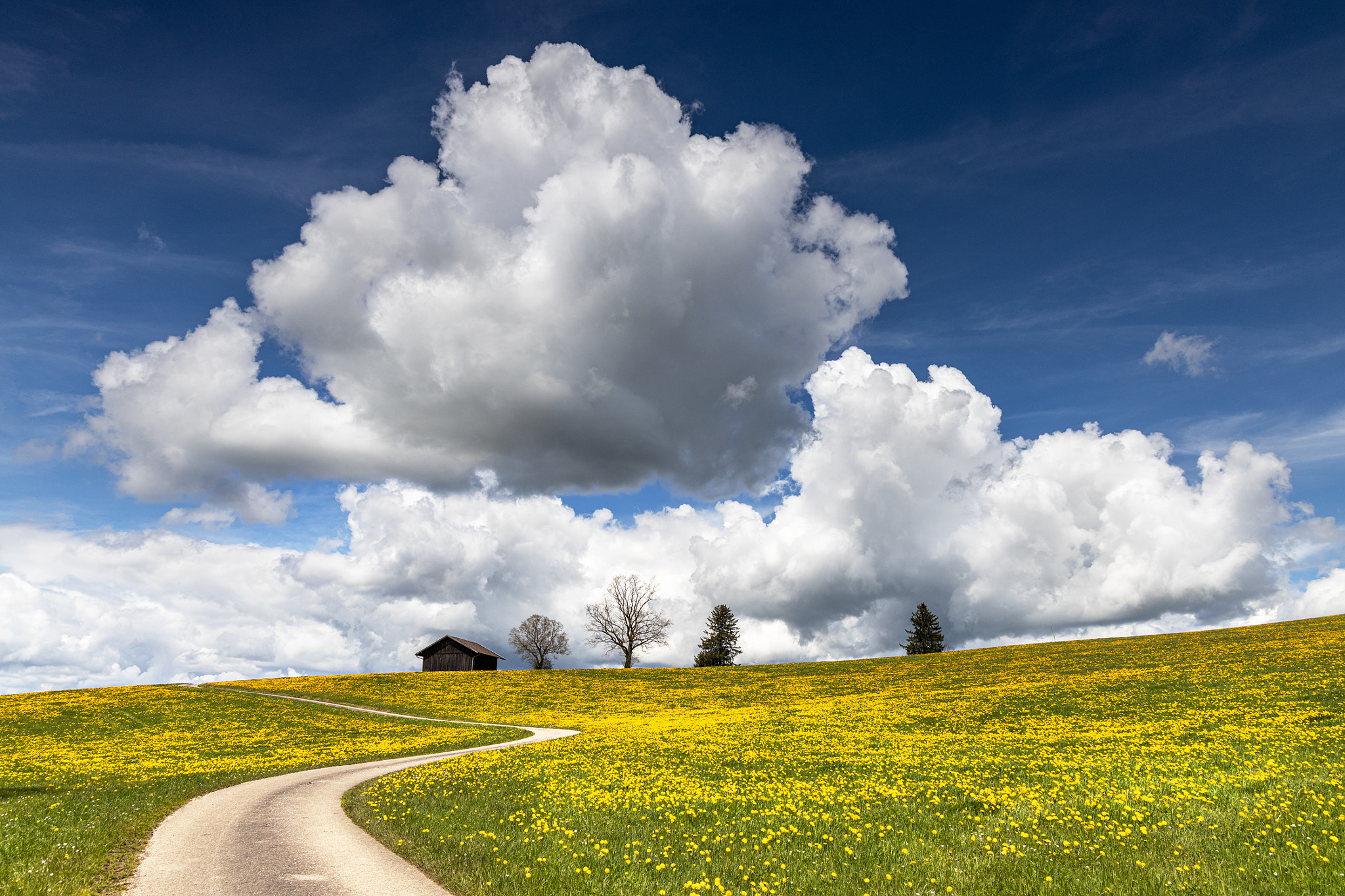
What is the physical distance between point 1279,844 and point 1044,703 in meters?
30.9

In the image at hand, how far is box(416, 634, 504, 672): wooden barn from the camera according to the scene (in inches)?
3797

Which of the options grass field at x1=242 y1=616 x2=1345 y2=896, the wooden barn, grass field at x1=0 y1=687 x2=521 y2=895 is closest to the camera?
grass field at x1=242 y1=616 x2=1345 y2=896

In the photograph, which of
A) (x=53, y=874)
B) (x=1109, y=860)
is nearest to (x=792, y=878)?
(x=1109, y=860)

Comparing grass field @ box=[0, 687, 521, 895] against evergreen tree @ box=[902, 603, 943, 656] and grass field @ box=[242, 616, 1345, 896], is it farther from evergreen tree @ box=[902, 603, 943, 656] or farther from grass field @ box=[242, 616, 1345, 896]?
evergreen tree @ box=[902, 603, 943, 656]

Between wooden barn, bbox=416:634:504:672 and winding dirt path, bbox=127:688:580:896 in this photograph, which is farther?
wooden barn, bbox=416:634:504:672

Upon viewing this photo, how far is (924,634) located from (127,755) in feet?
317

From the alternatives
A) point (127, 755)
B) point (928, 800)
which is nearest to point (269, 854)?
point (928, 800)

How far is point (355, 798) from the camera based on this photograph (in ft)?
61.9

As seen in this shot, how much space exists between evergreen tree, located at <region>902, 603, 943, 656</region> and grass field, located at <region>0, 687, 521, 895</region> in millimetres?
75774

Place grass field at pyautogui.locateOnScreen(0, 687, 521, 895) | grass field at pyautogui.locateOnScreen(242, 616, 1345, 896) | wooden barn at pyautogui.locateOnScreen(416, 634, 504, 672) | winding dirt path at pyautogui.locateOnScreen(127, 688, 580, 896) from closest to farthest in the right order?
winding dirt path at pyautogui.locateOnScreen(127, 688, 580, 896)
grass field at pyautogui.locateOnScreen(242, 616, 1345, 896)
grass field at pyautogui.locateOnScreen(0, 687, 521, 895)
wooden barn at pyautogui.locateOnScreen(416, 634, 504, 672)

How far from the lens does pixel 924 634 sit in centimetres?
10544

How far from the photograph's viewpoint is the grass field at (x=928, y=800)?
11.2m

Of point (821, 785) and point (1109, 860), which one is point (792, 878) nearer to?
point (1109, 860)

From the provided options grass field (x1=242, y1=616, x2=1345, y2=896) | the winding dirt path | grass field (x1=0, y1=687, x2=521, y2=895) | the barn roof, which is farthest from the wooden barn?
the winding dirt path
